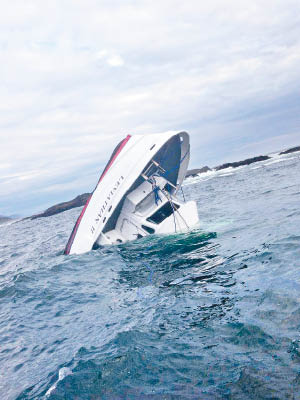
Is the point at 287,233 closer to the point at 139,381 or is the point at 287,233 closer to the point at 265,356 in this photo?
the point at 265,356

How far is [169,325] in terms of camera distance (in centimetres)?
502

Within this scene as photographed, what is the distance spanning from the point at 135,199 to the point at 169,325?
7.86 metres

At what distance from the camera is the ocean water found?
358 centimetres

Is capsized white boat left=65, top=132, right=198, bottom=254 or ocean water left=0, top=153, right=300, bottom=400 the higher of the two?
capsized white boat left=65, top=132, right=198, bottom=254

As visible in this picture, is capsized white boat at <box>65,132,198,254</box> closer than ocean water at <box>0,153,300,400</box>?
No

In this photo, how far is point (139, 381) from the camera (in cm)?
378

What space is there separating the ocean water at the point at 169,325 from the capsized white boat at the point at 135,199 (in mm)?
2118

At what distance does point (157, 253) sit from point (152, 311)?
4034 mm

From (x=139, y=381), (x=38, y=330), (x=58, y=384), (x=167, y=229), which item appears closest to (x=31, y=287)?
(x=38, y=330)

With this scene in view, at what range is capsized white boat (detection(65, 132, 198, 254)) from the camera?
37.9 feet

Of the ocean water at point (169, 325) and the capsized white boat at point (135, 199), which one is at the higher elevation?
the capsized white boat at point (135, 199)

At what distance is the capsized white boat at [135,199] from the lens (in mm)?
11555

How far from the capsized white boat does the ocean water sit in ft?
6.95

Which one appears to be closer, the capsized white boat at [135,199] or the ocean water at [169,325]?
the ocean water at [169,325]
